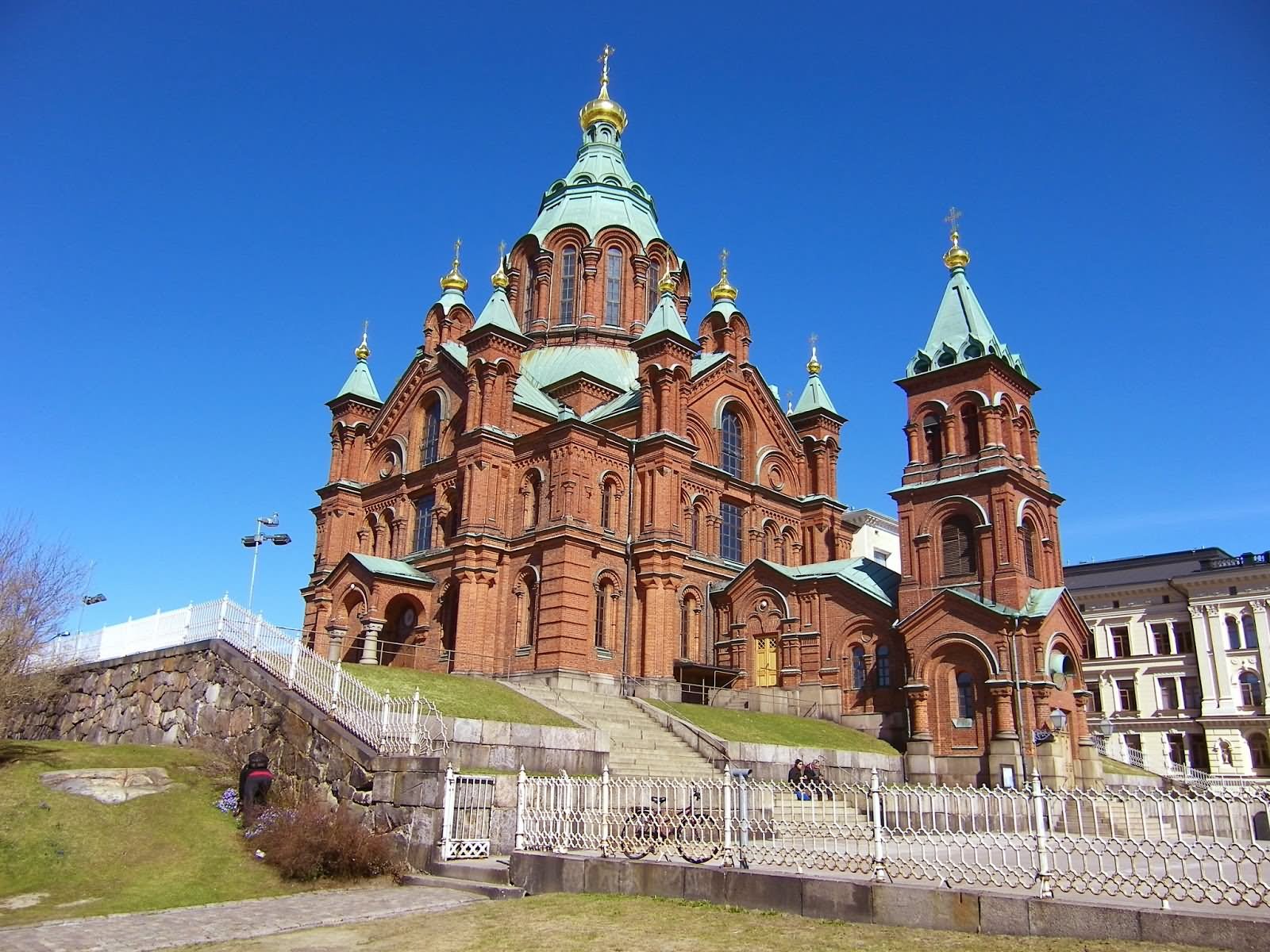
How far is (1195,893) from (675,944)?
17.1 feet

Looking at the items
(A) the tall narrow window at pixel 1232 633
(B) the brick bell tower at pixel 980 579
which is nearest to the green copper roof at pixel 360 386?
(B) the brick bell tower at pixel 980 579

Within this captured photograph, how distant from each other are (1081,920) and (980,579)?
24.1m

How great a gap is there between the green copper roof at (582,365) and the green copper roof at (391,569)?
10.5m

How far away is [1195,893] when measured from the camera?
10000 mm

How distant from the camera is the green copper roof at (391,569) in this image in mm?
35844

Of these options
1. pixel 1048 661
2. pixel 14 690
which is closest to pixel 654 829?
pixel 14 690

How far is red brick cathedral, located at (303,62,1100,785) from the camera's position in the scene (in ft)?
104

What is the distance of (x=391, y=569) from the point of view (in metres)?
36.2

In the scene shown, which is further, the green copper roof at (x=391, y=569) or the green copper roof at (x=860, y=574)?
the green copper roof at (x=391, y=569)

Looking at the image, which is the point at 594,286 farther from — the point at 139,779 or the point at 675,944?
the point at 675,944

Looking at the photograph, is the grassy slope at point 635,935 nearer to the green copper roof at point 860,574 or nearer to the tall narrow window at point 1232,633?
the green copper roof at point 860,574

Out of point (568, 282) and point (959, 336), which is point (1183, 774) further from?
point (568, 282)

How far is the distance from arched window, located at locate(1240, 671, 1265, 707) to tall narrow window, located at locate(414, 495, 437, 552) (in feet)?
132

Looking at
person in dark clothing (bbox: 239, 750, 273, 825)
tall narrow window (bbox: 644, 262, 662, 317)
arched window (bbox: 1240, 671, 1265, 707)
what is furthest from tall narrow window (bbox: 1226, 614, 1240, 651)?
person in dark clothing (bbox: 239, 750, 273, 825)
